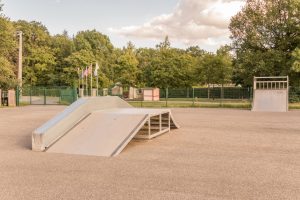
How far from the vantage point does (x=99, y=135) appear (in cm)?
870

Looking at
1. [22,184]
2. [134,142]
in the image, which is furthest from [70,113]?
[22,184]

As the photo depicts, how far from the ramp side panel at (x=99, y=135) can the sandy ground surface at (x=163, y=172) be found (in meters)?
0.37

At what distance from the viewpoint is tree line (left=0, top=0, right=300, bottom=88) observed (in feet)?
97.0

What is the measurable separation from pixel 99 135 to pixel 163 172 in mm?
2996

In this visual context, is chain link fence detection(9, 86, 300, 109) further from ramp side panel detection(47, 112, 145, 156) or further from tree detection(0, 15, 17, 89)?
ramp side panel detection(47, 112, 145, 156)

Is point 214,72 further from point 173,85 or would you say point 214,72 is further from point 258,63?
point 258,63

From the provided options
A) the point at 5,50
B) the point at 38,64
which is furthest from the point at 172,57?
the point at 5,50

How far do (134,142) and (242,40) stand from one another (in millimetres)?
Answer: 24672

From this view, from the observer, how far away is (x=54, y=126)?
28.5ft

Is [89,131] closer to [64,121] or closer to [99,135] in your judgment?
[99,135]

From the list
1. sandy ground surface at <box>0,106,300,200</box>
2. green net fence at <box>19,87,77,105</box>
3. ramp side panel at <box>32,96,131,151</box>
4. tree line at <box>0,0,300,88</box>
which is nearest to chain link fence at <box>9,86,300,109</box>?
green net fence at <box>19,87,77,105</box>

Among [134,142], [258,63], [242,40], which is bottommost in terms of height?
[134,142]

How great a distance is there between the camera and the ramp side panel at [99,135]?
8023 mm

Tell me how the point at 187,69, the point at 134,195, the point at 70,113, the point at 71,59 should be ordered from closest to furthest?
the point at 134,195 → the point at 70,113 → the point at 187,69 → the point at 71,59
